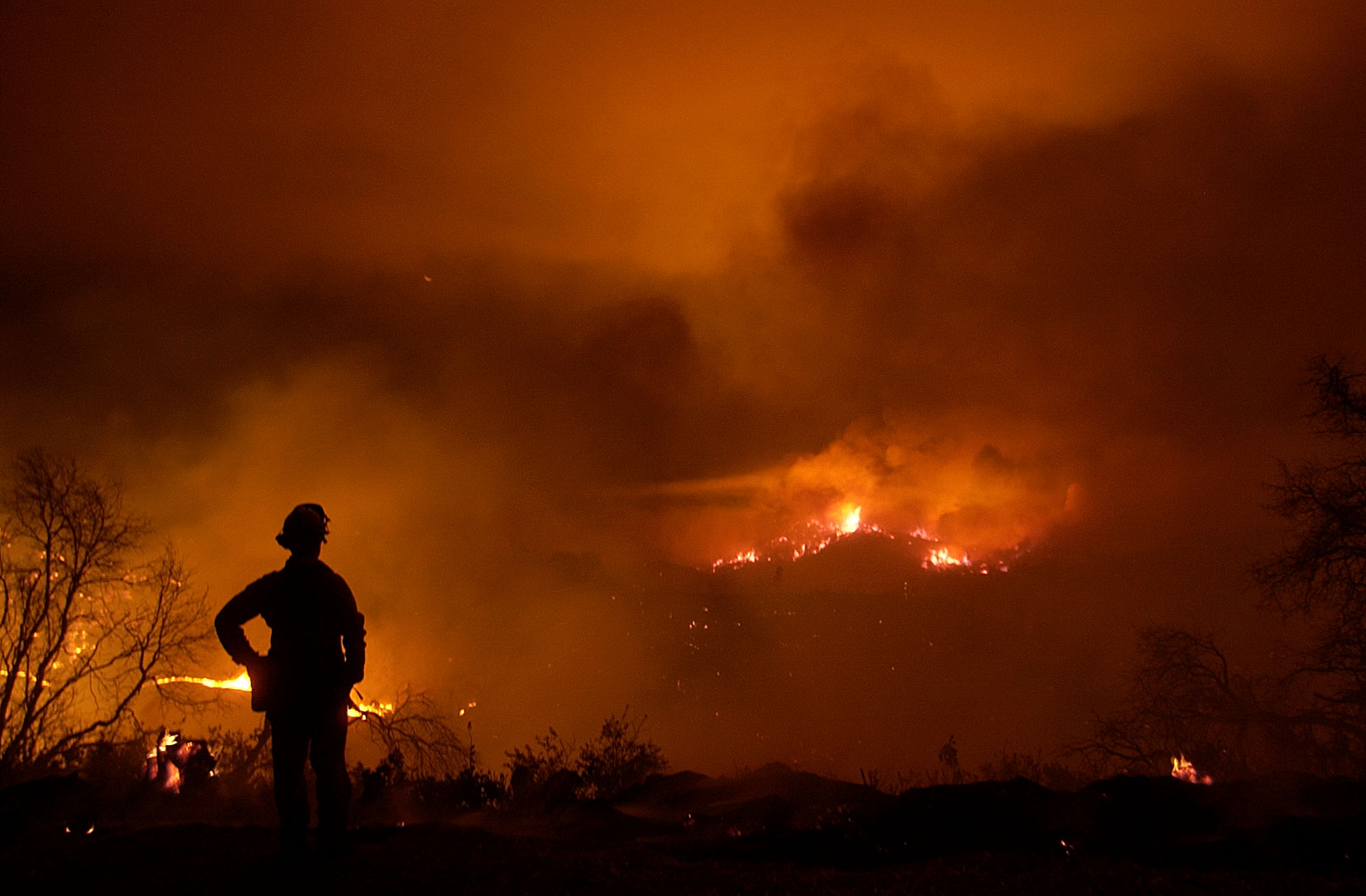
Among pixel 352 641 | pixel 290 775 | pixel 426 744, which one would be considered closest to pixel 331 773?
pixel 290 775

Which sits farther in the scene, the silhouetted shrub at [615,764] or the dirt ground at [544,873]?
the silhouetted shrub at [615,764]

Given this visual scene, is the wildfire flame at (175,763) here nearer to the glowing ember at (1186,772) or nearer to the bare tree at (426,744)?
the bare tree at (426,744)

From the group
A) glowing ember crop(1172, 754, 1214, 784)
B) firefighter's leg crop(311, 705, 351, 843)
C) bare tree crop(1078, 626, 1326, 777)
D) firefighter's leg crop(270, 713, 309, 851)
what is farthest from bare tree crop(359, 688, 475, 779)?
bare tree crop(1078, 626, 1326, 777)

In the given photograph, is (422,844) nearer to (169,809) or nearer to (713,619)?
(169,809)

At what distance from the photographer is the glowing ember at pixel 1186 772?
8.66 m

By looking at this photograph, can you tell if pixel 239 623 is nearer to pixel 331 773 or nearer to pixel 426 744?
pixel 331 773

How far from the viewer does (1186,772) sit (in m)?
12.6

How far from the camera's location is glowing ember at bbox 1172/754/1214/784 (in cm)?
866

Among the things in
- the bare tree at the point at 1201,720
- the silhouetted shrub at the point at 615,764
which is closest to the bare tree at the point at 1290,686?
the bare tree at the point at 1201,720

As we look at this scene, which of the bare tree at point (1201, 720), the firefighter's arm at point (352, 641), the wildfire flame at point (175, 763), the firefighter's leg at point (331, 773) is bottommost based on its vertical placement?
the bare tree at point (1201, 720)

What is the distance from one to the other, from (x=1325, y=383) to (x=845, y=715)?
68.4m

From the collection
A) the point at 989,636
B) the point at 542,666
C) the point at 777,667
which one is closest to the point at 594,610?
the point at 542,666

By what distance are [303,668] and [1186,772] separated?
45.9 feet

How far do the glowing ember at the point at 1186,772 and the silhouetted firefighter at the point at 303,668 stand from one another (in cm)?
867
